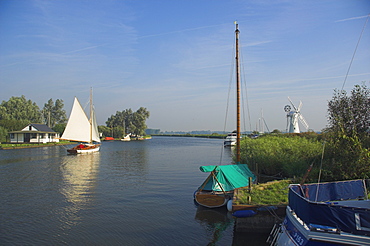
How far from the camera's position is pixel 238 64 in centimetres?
2341

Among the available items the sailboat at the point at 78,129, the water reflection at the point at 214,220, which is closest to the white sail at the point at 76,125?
the sailboat at the point at 78,129

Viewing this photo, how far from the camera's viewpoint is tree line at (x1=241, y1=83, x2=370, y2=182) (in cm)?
1598

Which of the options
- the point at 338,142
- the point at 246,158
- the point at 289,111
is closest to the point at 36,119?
the point at 289,111

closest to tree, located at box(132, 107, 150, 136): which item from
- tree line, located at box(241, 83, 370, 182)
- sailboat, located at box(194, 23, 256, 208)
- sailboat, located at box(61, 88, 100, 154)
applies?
sailboat, located at box(61, 88, 100, 154)

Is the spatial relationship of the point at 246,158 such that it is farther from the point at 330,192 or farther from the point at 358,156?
the point at 330,192

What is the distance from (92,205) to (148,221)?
5.19m

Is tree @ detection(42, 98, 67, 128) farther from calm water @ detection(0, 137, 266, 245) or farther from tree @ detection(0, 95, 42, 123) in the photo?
calm water @ detection(0, 137, 266, 245)

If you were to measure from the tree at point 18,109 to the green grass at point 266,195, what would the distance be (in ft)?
332

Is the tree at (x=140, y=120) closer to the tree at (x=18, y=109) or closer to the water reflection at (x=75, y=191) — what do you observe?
the tree at (x=18, y=109)

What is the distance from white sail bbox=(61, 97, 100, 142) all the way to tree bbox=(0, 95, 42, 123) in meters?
52.5

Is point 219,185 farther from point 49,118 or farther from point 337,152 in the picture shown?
point 49,118

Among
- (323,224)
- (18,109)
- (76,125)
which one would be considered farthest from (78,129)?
(18,109)

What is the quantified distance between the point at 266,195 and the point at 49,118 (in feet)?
334

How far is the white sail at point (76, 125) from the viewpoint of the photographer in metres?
A: 53.9
